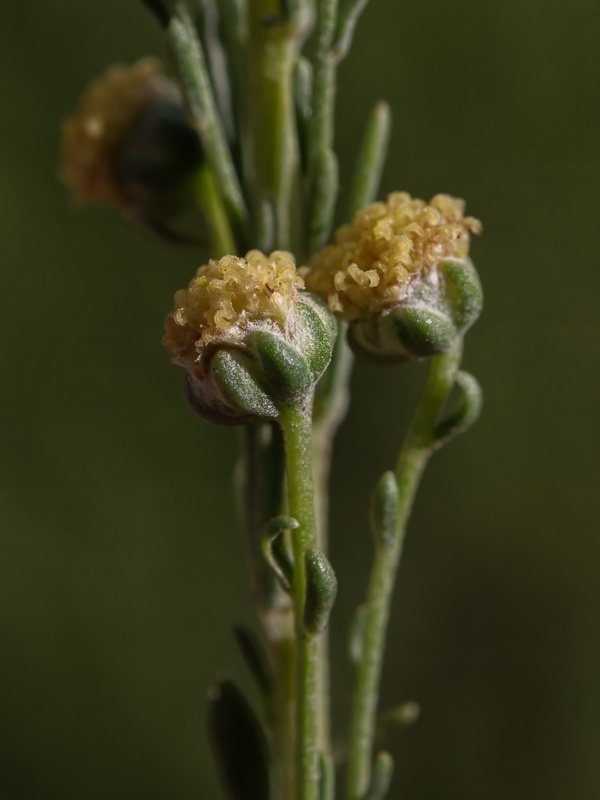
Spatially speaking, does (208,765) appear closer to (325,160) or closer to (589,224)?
(589,224)

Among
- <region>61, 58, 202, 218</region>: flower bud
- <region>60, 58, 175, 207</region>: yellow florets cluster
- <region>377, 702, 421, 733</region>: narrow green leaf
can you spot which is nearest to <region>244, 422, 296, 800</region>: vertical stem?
<region>377, 702, 421, 733</region>: narrow green leaf

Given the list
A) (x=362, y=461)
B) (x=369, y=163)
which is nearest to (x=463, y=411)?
(x=369, y=163)

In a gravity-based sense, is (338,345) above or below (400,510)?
above

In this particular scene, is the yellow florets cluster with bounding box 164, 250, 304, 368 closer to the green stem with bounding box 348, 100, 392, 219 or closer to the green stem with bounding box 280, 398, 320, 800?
the green stem with bounding box 280, 398, 320, 800

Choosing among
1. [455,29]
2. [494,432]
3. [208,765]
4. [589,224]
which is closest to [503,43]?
[455,29]

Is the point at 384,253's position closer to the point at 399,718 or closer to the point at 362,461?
the point at 399,718

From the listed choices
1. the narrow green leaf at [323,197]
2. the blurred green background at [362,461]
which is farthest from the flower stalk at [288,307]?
the blurred green background at [362,461]
